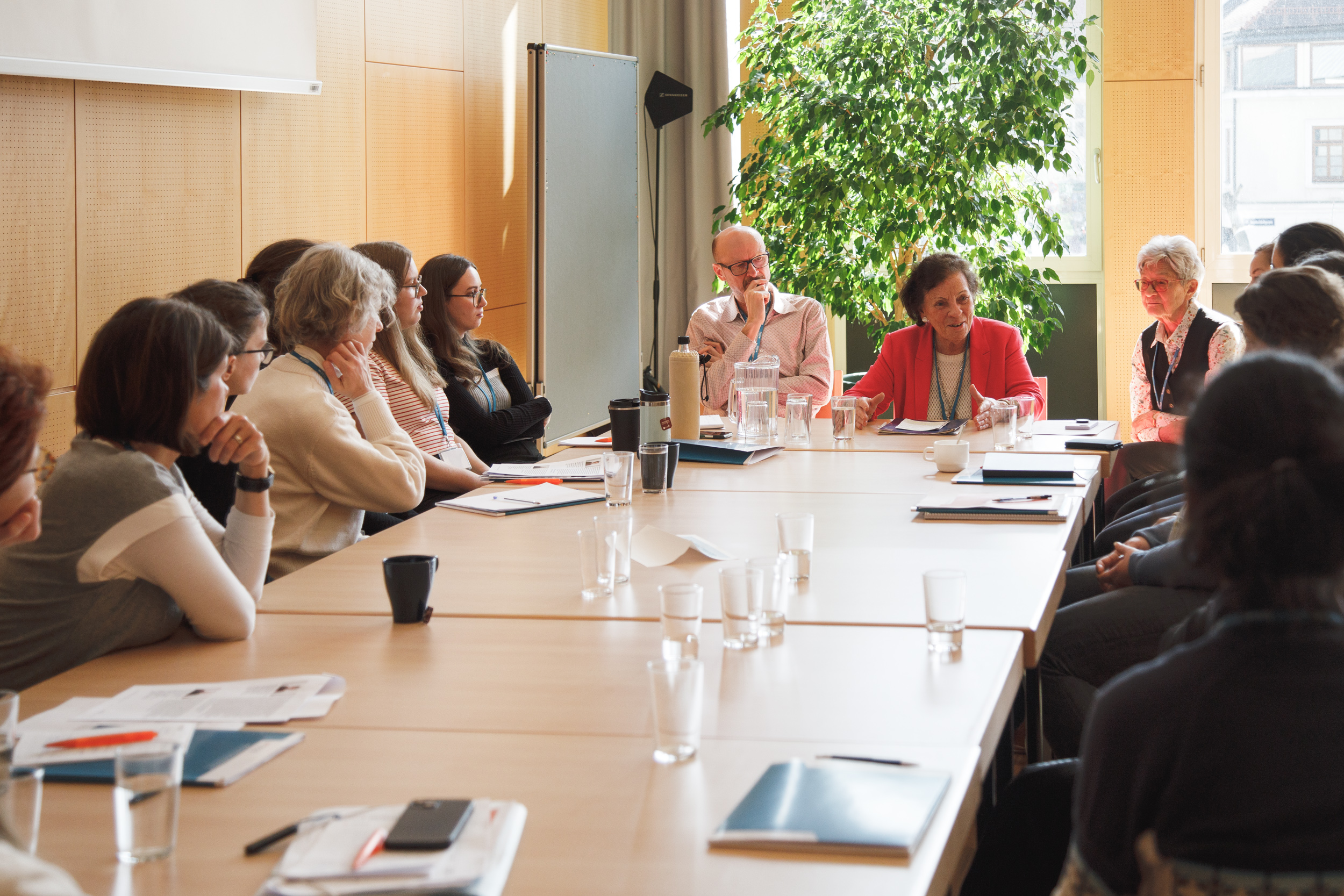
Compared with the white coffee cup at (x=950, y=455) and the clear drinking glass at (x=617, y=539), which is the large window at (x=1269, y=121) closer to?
the white coffee cup at (x=950, y=455)

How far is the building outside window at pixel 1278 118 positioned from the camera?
6.15 m

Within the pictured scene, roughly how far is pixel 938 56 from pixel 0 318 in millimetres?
3812

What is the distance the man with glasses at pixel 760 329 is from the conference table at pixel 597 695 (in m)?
1.99

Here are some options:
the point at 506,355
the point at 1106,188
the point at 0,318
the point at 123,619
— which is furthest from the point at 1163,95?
the point at 123,619

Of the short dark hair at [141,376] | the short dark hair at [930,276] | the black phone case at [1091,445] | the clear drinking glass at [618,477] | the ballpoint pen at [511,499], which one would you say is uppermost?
the short dark hair at [930,276]

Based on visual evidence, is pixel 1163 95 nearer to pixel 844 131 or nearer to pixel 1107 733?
pixel 844 131

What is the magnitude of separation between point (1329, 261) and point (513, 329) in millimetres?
3598

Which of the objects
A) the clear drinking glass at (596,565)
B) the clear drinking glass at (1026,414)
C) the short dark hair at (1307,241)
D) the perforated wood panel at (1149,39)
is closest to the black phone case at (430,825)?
the clear drinking glass at (596,565)

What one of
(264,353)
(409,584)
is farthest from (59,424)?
(409,584)

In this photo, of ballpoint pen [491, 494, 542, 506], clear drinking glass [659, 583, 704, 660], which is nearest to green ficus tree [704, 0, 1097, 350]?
ballpoint pen [491, 494, 542, 506]

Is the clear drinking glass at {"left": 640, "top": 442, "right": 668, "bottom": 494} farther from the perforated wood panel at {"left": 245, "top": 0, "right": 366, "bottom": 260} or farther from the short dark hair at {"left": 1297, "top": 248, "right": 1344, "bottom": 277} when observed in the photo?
the perforated wood panel at {"left": 245, "top": 0, "right": 366, "bottom": 260}

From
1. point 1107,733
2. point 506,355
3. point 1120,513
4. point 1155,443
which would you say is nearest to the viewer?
point 1107,733

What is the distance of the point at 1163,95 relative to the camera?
6.14m

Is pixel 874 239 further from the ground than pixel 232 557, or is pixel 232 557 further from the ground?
pixel 874 239
